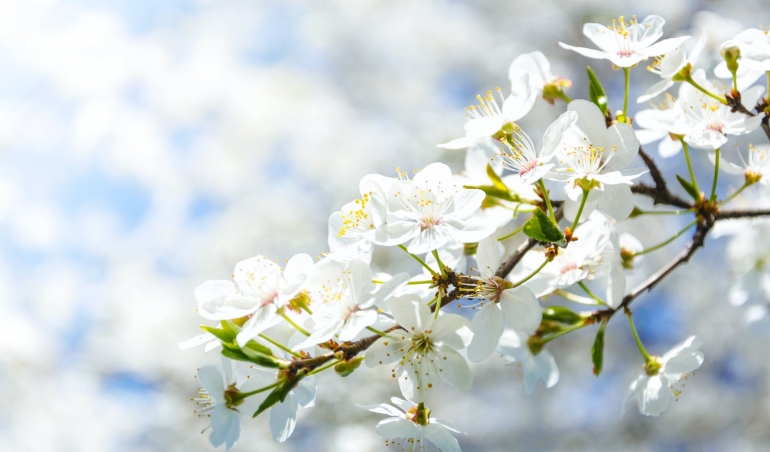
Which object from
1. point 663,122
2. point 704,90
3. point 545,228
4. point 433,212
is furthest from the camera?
point 663,122

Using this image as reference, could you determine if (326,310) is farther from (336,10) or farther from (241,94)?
(336,10)

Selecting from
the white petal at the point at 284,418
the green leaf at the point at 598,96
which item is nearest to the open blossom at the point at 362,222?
the white petal at the point at 284,418

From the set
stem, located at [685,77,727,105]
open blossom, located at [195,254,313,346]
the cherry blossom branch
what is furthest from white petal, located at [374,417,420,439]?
stem, located at [685,77,727,105]

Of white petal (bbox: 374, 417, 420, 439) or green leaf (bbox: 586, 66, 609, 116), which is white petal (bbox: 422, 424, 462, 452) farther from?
green leaf (bbox: 586, 66, 609, 116)

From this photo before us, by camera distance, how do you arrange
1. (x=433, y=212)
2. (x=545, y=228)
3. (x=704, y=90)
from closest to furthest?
(x=545, y=228), (x=433, y=212), (x=704, y=90)

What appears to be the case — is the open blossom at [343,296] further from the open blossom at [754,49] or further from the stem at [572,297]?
the open blossom at [754,49]

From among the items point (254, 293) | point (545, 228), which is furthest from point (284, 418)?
point (545, 228)

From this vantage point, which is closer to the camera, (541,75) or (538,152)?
(538,152)

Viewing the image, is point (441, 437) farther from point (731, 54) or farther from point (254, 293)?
point (731, 54)
